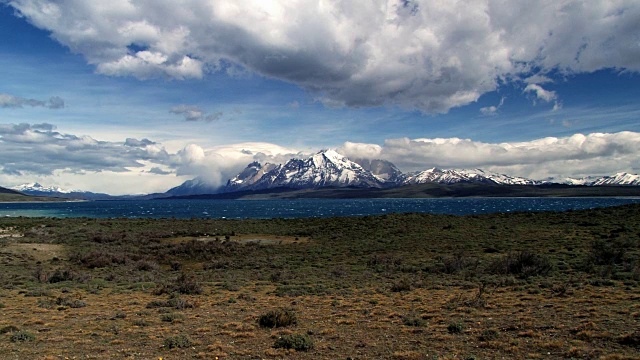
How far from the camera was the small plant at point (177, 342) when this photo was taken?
13953 mm

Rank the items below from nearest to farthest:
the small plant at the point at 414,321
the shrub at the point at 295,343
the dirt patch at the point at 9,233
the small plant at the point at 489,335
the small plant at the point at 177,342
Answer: the shrub at the point at 295,343 → the small plant at the point at 489,335 → the small plant at the point at 177,342 → the small plant at the point at 414,321 → the dirt patch at the point at 9,233

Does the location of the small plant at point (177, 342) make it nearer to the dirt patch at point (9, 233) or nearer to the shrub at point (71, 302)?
the shrub at point (71, 302)

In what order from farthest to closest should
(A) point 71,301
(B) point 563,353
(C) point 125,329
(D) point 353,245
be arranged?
(D) point 353,245
(A) point 71,301
(C) point 125,329
(B) point 563,353

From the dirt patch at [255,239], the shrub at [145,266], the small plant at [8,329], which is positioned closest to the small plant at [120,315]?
the small plant at [8,329]

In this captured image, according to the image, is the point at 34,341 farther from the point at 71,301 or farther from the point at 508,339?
the point at 508,339

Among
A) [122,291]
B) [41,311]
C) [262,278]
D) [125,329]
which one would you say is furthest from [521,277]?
[41,311]

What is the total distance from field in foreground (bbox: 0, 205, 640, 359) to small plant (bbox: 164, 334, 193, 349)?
46mm

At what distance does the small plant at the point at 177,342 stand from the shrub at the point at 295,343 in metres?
2.96

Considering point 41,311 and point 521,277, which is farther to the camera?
point 521,277

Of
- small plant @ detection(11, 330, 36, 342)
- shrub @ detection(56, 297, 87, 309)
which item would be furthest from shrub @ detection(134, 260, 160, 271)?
small plant @ detection(11, 330, 36, 342)

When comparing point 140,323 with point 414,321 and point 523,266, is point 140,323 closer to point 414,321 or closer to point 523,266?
point 414,321

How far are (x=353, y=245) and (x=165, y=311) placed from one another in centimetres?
3264

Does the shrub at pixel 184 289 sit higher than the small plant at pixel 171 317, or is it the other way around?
the small plant at pixel 171 317

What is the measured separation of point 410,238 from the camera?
53.6 metres
